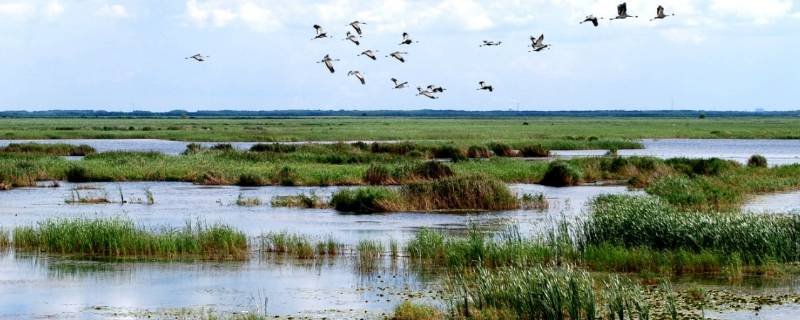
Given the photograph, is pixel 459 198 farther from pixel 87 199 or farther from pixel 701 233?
pixel 701 233

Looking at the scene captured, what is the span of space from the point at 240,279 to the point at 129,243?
4.57 m

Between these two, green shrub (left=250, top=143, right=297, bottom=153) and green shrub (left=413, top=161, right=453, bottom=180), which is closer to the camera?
green shrub (left=413, top=161, right=453, bottom=180)

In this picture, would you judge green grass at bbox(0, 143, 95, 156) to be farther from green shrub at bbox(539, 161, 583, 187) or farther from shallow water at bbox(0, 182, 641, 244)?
green shrub at bbox(539, 161, 583, 187)

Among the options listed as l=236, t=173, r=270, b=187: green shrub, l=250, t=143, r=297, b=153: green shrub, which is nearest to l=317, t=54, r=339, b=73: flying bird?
l=236, t=173, r=270, b=187: green shrub

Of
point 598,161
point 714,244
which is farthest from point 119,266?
point 598,161

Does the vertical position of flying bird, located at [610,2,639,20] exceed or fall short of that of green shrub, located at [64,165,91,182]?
it exceeds it

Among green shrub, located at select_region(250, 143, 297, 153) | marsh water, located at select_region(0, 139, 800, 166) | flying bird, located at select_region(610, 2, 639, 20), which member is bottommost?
marsh water, located at select_region(0, 139, 800, 166)

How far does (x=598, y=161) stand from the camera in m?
57.7

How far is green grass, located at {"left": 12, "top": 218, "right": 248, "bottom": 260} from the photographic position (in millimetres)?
26812

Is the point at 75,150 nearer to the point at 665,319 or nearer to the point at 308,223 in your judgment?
the point at 308,223

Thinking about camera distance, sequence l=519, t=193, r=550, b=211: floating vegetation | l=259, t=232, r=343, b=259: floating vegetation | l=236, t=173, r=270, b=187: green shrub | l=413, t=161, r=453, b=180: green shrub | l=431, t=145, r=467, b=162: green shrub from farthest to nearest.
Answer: l=431, t=145, r=467, b=162: green shrub, l=236, t=173, r=270, b=187: green shrub, l=413, t=161, r=453, b=180: green shrub, l=519, t=193, r=550, b=211: floating vegetation, l=259, t=232, r=343, b=259: floating vegetation

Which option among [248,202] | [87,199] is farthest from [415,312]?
[87,199]

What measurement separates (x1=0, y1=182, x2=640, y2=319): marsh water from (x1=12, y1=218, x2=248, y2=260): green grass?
75cm

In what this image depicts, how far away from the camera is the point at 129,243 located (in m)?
26.9
